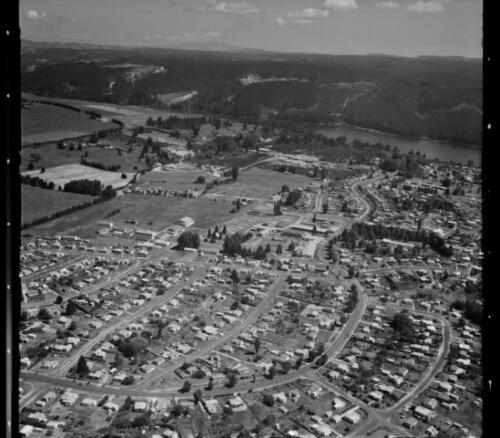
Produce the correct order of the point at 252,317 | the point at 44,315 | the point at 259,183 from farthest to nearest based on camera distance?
the point at 259,183
the point at 252,317
the point at 44,315

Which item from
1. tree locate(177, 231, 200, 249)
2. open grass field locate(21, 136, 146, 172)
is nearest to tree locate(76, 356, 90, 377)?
tree locate(177, 231, 200, 249)

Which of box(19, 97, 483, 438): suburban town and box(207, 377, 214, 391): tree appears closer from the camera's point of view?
box(19, 97, 483, 438): suburban town

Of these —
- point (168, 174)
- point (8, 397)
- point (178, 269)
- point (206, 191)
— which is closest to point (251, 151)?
point (168, 174)

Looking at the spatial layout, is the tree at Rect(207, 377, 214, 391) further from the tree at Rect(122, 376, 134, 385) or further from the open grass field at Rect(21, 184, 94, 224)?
the open grass field at Rect(21, 184, 94, 224)

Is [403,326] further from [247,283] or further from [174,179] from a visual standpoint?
[174,179]

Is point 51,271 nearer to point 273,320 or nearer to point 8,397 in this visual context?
point 273,320

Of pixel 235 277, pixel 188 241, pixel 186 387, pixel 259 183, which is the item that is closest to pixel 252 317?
pixel 235 277
